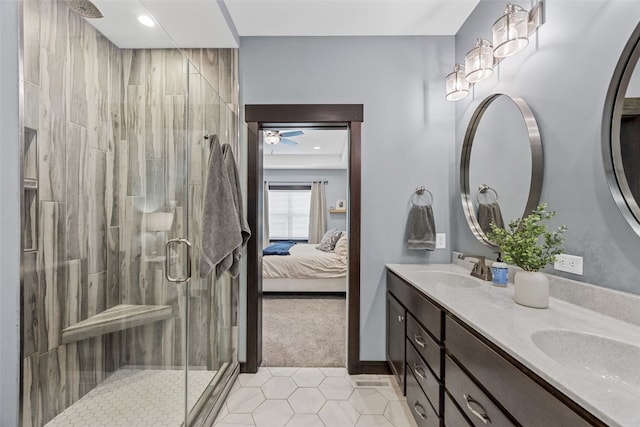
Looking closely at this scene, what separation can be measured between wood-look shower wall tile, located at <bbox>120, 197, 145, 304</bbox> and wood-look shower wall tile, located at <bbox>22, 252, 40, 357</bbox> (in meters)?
0.51

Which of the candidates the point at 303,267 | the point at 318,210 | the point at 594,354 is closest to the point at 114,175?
the point at 594,354

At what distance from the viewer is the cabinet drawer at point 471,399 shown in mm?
879

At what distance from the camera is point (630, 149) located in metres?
1.01

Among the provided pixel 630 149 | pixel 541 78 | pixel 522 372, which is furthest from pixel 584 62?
pixel 522 372

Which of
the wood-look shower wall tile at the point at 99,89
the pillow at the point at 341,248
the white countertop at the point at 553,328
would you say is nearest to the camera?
the white countertop at the point at 553,328

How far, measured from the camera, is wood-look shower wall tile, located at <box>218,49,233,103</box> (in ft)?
7.30

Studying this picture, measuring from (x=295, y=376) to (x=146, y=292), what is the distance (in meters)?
1.34

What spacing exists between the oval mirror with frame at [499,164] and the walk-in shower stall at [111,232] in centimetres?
188

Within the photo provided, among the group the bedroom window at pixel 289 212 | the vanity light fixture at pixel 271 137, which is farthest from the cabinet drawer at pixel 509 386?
the bedroom window at pixel 289 212

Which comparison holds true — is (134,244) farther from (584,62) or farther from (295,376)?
(584,62)

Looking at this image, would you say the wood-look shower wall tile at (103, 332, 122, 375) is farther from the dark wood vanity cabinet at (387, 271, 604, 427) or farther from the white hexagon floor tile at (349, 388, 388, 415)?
the dark wood vanity cabinet at (387, 271, 604, 427)

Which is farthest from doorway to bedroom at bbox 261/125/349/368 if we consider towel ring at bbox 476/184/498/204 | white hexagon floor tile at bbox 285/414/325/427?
towel ring at bbox 476/184/498/204

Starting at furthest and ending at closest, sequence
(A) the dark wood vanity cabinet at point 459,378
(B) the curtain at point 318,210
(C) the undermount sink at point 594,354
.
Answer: (B) the curtain at point 318,210, (C) the undermount sink at point 594,354, (A) the dark wood vanity cabinet at point 459,378

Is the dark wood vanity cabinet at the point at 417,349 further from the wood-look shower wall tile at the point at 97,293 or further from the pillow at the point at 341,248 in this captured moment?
the pillow at the point at 341,248
